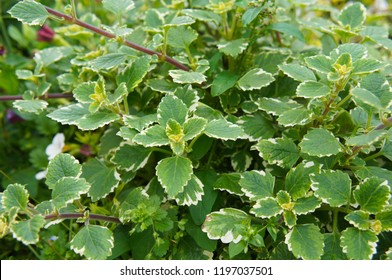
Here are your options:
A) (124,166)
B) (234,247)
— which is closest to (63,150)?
(124,166)

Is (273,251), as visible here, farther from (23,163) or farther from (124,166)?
(23,163)

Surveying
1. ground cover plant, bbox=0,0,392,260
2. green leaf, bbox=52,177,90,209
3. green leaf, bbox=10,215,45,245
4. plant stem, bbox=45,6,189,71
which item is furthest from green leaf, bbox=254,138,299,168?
green leaf, bbox=10,215,45,245

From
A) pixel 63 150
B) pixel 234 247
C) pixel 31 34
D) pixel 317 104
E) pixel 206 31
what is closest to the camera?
pixel 234 247

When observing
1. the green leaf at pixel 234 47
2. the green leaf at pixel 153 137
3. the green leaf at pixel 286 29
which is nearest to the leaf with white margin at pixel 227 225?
the green leaf at pixel 153 137

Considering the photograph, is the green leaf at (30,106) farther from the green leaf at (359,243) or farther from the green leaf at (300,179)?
the green leaf at (359,243)

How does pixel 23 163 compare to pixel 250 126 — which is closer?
pixel 250 126

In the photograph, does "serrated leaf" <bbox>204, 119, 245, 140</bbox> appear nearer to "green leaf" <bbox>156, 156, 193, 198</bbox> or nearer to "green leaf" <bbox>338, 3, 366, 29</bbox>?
"green leaf" <bbox>156, 156, 193, 198</bbox>
